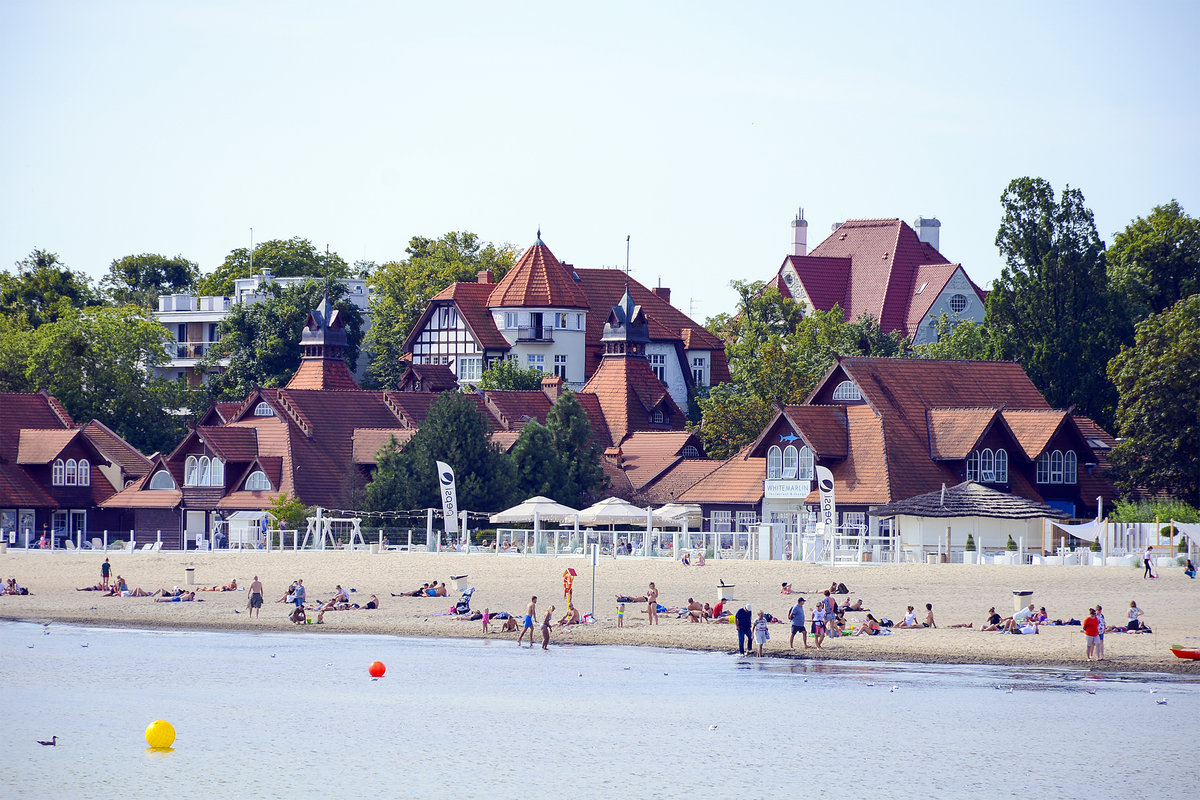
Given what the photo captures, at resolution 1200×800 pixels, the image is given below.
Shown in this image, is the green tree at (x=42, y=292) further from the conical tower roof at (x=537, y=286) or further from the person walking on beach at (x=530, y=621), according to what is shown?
the person walking on beach at (x=530, y=621)

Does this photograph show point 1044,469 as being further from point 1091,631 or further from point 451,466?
point 1091,631

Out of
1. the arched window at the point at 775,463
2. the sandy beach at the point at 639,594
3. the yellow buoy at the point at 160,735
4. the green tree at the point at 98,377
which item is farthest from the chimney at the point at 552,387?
the yellow buoy at the point at 160,735

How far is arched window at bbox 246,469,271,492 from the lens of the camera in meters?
76.4

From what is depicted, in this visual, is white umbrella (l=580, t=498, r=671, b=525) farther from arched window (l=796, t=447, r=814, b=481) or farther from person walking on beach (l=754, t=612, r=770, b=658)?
person walking on beach (l=754, t=612, r=770, b=658)

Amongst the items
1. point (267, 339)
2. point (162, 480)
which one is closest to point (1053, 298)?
point (162, 480)

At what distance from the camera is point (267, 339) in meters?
104

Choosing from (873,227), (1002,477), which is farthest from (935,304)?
(1002,477)

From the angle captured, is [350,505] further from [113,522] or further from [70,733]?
[70,733]

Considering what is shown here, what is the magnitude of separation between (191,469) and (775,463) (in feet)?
82.9

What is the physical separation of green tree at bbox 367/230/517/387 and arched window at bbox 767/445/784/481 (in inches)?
1580

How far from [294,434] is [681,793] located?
4739 centimetres

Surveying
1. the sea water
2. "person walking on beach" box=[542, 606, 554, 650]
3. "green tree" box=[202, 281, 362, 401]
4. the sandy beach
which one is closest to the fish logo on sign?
the sandy beach

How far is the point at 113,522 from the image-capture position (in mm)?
82062

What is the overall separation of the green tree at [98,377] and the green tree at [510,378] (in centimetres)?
1635
